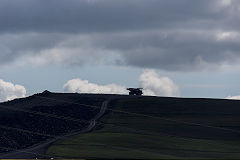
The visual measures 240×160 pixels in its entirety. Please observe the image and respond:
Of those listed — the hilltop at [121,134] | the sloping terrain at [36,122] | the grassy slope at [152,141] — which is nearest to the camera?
the grassy slope at [152,141]

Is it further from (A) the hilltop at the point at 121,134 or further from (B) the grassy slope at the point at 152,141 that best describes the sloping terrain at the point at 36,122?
(B) the grassy slope at the point at 152,141

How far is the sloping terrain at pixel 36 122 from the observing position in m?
164

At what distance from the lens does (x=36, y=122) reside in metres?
180

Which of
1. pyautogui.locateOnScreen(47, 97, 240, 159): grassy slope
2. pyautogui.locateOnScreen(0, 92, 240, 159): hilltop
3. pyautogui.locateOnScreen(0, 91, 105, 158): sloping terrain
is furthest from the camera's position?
pyautogui.locateOnScreen(0, 91, 105, 158): sloping terrain

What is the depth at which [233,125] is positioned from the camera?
192 meters

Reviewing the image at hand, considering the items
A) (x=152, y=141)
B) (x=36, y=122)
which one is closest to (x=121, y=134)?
(x=152, y=141)

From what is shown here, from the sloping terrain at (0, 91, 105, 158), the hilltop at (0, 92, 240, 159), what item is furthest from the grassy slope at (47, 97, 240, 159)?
the sloping terrain at (0, 91, 105, 158)

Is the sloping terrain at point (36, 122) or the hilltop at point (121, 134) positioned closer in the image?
the hilltop at point (121, 134)

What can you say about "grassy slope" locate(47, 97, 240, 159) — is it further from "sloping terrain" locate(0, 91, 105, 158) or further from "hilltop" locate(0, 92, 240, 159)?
"sloping terrain" locate(0, 91, 105, 158)

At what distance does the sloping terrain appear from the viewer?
164 meters

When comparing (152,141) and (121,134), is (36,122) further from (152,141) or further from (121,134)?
(152,141)

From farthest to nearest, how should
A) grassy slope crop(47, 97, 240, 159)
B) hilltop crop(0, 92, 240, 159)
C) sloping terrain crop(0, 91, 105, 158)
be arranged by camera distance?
sloping terrain crop(0, 91, 105, 158) < hilltop crop(0, 92, 240, 159) < grassy slope crop(47, 97, 240, 159)

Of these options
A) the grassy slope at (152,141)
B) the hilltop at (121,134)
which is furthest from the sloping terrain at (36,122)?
the grassy slope at (152,141)

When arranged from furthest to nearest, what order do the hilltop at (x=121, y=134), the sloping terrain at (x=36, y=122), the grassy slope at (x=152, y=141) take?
the sloping terrain at (x=36, y=122) → the hilltop at (x=121, y=134) → the grassy slope at (x=152, y=141)
